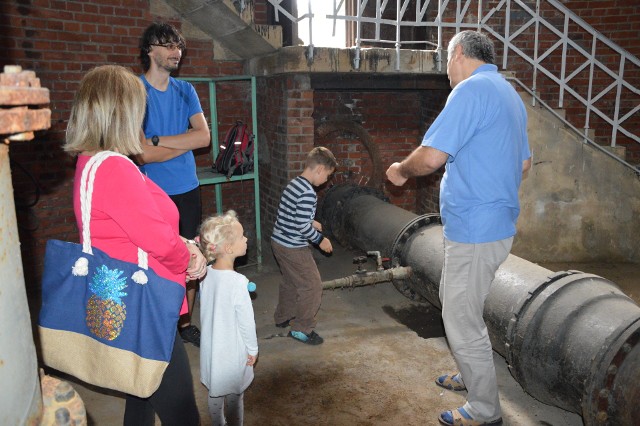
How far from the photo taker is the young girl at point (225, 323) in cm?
256

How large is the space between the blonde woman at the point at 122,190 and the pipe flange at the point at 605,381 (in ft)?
6.42

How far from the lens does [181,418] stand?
7.17ft

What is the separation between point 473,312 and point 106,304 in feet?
6.12

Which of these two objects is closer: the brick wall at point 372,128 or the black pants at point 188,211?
the black pants at point 188,211

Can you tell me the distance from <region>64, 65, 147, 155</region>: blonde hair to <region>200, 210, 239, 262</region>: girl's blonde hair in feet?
2.40

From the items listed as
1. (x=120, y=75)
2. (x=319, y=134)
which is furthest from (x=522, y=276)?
(x=319, y=134)

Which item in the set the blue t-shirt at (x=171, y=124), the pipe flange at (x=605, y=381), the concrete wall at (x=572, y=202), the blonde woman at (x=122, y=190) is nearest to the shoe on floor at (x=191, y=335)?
the blue t-shirt at (x=171, y=124)

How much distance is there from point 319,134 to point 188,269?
5029mm

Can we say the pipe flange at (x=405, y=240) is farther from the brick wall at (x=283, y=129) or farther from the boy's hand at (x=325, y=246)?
the brick wall at (x=283, y=129)

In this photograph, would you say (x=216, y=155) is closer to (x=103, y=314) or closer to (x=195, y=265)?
(x=195, y=265)

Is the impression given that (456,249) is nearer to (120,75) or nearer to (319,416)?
(319,416)

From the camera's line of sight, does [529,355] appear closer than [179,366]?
No

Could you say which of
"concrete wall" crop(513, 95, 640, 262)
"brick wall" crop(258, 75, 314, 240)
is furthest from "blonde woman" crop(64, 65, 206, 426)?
"concrete wall" crop(513, 95, 640, 262)

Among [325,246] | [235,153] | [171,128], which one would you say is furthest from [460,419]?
[235,153]
